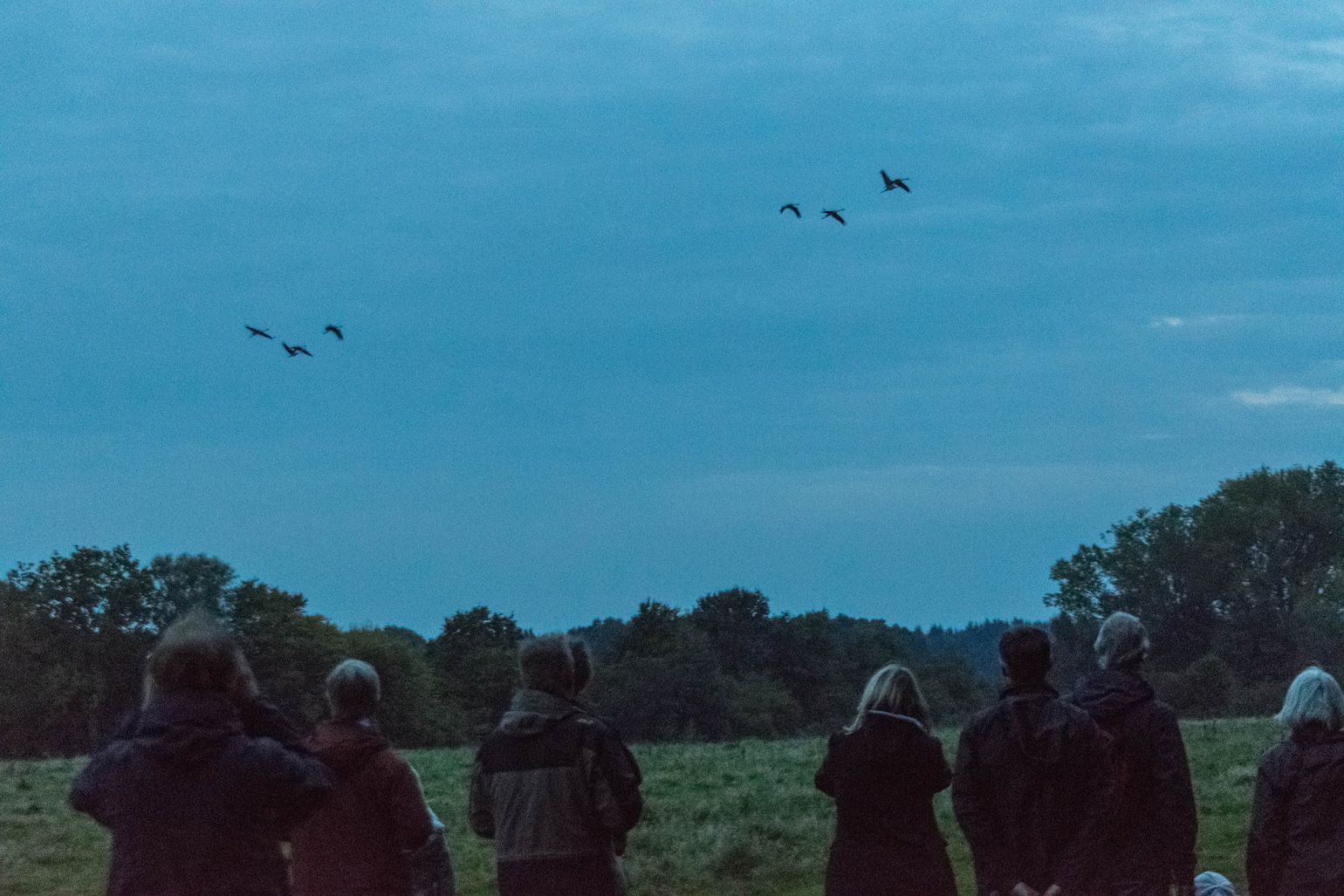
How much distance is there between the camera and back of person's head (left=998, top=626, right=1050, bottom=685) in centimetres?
619

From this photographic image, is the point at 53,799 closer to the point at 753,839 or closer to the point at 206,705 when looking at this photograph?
the point at 753,839

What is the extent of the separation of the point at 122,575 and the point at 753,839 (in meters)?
45.4

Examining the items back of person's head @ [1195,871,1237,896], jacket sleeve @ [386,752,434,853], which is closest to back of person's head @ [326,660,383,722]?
jacket sleeve @ [386,752,434,853]

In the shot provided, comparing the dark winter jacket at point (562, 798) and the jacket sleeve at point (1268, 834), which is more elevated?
the dark winter jacket at point (562, 798)

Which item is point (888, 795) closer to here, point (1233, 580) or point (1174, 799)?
point (1174, 799)

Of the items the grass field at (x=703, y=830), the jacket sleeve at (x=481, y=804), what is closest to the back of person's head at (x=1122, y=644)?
the jacket sleeve at (x=481, y=804)

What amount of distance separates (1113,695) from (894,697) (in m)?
1.10

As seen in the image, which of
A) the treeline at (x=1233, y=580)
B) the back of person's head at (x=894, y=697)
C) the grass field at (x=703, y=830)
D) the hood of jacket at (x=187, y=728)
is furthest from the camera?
the treeline at (x=1233, y=580)

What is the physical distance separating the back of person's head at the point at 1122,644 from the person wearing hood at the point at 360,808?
2945 mm

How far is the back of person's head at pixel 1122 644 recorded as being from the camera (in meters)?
6.54

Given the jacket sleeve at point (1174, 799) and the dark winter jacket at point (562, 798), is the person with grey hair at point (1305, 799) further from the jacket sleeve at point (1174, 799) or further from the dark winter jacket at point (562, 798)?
the dark winter jacket at point (562, 798)

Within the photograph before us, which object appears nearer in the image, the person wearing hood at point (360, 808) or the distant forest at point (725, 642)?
the person wearing hood at point (360, 808)

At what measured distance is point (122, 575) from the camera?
5588cm

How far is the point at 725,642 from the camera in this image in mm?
77688
